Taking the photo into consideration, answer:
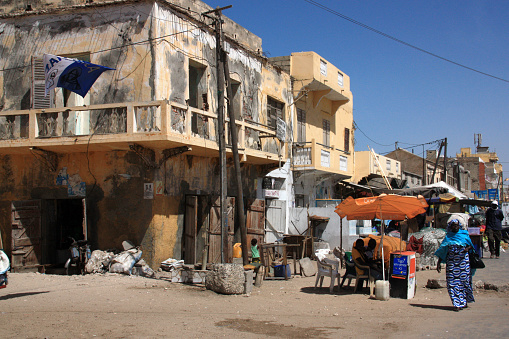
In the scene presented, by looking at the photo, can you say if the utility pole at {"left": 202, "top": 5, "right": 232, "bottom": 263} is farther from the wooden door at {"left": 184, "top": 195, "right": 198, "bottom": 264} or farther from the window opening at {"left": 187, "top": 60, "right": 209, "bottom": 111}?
the window opening at {"left": 187, "top": 60, "right": 209, "bottom": 111}

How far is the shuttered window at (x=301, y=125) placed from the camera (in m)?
22.5

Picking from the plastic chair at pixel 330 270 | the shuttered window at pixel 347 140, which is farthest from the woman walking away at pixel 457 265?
the shuttered window at pixel 347 140

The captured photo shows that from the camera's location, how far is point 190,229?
1471cm

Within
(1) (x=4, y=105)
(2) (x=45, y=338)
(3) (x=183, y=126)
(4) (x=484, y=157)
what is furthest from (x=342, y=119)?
(4) (x=484, y=157)

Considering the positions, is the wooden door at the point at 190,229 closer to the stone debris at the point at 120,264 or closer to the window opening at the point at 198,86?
the stone debris at the point at 120,264

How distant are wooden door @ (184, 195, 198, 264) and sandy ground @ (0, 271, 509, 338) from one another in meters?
2.63

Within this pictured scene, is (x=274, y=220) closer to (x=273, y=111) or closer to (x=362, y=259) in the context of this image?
(x=273, y=111)

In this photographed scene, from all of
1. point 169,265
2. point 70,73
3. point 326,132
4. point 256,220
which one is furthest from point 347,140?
point 70,73

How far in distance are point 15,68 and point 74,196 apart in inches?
168

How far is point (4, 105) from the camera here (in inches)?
580

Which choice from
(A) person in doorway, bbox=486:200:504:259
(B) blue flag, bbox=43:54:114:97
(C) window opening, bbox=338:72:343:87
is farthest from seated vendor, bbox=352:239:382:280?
(C) window opening, bbox=338:72:343:87

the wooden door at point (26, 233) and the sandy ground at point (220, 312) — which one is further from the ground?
the wooden door at point (26, 233)

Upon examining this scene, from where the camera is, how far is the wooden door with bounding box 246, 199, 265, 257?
18.0 m

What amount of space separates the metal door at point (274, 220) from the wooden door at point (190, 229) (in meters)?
5.36
